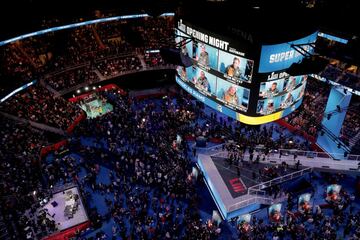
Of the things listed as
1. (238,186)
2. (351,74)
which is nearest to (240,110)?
(238,186)

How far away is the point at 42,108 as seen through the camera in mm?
27891

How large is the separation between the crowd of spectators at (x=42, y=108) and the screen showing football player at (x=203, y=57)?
572 inches

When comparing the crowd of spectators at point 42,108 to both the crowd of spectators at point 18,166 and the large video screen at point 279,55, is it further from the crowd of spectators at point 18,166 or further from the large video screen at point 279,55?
the large video screen at point 279,55

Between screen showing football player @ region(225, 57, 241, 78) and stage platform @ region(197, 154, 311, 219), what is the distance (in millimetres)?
7401

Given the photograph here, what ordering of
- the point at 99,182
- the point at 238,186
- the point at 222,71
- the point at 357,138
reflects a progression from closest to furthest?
the point at 222,71 → the point at 238,186 → the point at 99,182 → the point at 357,138

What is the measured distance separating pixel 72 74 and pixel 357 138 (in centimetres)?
2805

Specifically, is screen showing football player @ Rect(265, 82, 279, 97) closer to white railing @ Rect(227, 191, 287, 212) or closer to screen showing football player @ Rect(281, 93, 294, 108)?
screen showing football player @ Rect(281, 93, 294, 108)

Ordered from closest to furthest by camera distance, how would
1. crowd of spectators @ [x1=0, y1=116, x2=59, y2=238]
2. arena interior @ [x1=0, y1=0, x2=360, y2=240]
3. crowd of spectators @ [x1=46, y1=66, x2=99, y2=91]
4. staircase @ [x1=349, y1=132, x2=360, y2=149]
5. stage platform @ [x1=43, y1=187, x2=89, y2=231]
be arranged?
arena interior @ [x1=0, y1=0, x2=360, y2=240], crowd of spectators @ [x1=0, y1=116, x2=59, y2=238], stage platform @ [x1=43, y1=187, x2=89, y2=231], staircase @ [x1=349, y1=132, x2=360, y2=149], crowd of spectators @ [x1=46, y1=66, x2=99, y2=91]

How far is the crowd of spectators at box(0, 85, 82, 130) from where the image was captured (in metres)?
27.0

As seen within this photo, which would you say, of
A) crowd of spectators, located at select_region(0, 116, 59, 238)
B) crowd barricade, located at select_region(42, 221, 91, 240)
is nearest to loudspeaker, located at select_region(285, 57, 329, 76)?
crowd barricade, located at select_region(42, 221, 91, 240)

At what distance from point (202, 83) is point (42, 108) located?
1613cm

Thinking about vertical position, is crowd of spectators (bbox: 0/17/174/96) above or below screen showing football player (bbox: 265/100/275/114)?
below

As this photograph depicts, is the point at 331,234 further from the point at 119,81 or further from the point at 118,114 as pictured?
the point at 119,81

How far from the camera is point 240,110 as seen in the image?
1916 cm
